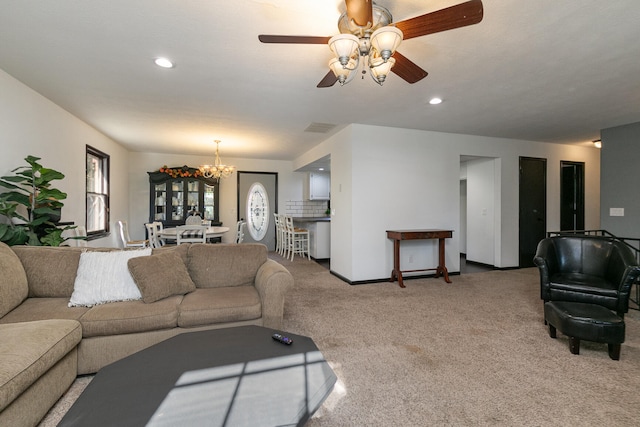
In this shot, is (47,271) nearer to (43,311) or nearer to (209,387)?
(43,311)

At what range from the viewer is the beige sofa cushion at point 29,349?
1303 millimetres

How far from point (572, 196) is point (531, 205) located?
1.29 meters

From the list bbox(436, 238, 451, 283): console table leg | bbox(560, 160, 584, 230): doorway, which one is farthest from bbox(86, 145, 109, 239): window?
bbox(560, 160, 584, 230): doorway

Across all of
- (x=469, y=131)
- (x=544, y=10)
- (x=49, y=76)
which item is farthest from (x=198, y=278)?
(x=469, y=131)

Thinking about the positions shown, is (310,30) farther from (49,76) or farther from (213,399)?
(49,76)

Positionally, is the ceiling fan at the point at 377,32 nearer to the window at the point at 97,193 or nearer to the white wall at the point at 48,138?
the white wall at the point at 48,138

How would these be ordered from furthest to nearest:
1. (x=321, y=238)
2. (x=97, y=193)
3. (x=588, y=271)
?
1. (x=321, y=238)
2. (x=97, y=193)
3. (x=588, y=271)

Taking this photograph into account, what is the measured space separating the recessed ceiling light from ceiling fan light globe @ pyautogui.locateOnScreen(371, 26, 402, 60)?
1.88 meters

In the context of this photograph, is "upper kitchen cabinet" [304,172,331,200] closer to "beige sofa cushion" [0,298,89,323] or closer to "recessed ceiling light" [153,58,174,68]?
"recessed ceiling light" [153,58,174,68]

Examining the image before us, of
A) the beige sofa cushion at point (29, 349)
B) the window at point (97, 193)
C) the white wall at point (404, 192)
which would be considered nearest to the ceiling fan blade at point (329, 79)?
the white wall at point (404, 192)

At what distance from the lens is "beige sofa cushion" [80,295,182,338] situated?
6.48 ft

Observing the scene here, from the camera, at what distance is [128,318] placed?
6.68ft

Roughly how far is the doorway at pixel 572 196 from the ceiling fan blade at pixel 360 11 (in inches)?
252

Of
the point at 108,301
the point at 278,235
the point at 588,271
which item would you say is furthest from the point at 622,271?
the point at 278,235
